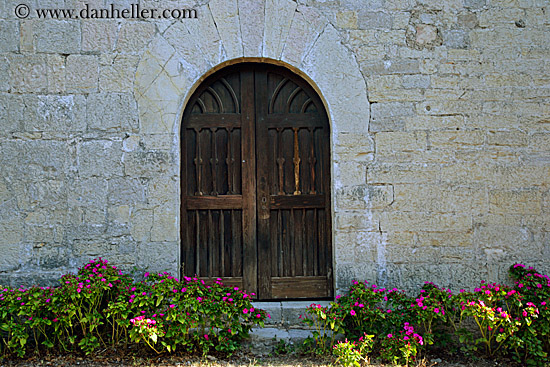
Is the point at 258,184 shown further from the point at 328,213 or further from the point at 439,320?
the point at 439,320

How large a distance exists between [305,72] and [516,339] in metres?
2.62

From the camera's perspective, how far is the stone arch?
411 cm

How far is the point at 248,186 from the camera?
14.1 ft

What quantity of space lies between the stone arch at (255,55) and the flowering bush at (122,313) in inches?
43.4

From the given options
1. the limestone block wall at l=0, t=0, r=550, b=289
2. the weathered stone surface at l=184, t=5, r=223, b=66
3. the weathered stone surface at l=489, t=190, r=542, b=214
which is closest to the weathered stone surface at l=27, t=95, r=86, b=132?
the limestone block wall at l=0, t=0, r=550, b=289

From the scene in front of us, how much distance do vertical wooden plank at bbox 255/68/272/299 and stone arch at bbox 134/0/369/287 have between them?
1.60 ft

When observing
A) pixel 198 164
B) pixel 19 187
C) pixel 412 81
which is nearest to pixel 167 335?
pixel 198 164

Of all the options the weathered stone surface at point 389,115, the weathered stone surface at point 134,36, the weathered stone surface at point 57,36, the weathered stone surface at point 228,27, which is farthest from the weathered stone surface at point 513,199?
the weathered stone surface at point 57,36

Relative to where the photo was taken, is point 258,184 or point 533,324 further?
point 258,184

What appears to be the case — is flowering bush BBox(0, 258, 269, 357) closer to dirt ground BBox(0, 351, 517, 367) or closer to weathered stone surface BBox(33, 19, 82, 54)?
dirt ground BBox(0, 351, 517, 367)

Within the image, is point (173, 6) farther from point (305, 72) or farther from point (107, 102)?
point (305, 72)

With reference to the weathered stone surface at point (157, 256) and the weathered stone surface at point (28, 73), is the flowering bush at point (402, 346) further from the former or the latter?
the weathered stone surface at point (28, 73)

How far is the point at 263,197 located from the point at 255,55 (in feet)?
3.97

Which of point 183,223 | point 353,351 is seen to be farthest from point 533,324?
point 183,223
